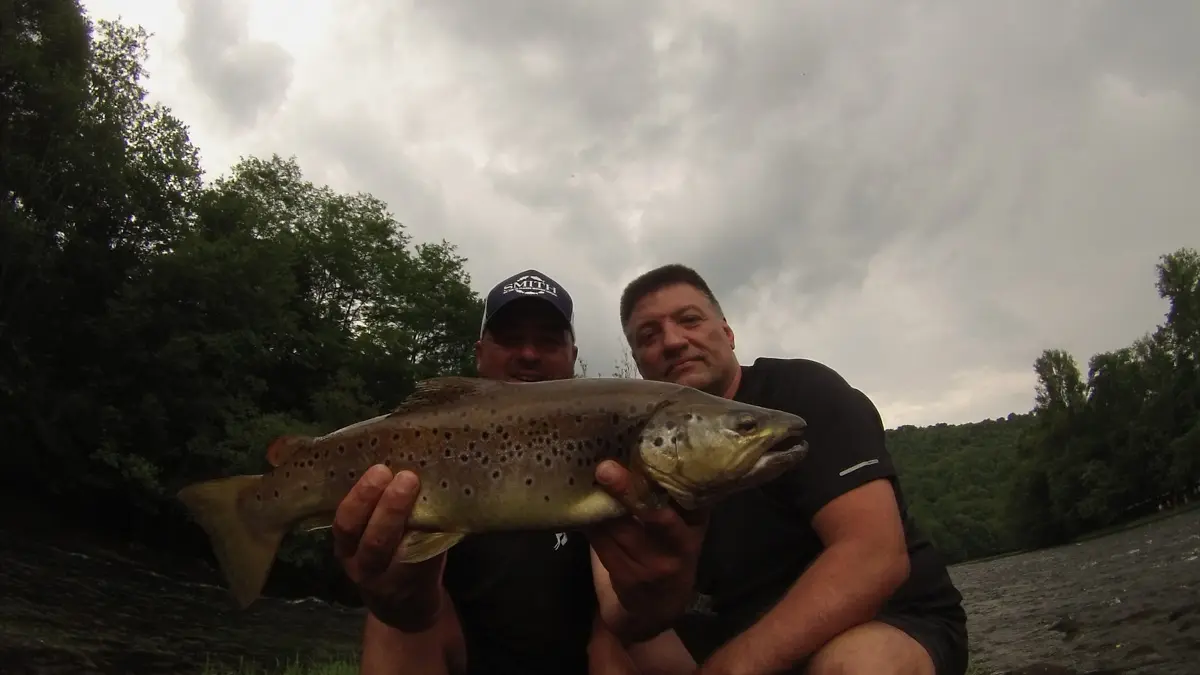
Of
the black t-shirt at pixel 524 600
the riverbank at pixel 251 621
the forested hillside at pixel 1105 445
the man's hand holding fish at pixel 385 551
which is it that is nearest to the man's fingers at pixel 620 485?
the man's hand holding fish at pixel 385 551

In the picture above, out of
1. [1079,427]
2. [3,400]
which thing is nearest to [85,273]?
[3,400]

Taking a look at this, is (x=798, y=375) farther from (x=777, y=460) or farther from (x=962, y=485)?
(x=962, y=485)

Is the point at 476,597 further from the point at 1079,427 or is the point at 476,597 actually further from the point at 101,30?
the point at 1079,427

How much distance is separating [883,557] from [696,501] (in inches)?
41.7

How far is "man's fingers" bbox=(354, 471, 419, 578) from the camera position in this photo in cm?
281

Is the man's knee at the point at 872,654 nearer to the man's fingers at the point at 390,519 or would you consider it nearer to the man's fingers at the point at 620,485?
the man's fingers at the point at 620,485

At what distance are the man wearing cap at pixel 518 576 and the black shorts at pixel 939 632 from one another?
1005 mm

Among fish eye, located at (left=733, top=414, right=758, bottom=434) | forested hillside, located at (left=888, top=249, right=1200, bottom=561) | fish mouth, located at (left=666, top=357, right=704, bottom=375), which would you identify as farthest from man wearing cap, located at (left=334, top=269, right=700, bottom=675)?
forested hillside, located at (left=888, top=249, right=1200, bottom=561)

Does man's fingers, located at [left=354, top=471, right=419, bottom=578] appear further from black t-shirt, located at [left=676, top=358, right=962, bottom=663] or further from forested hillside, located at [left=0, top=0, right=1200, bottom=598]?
forested hillside, located at [left=0, top=0, right=1200, bottom=598]

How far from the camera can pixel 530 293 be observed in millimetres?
4480

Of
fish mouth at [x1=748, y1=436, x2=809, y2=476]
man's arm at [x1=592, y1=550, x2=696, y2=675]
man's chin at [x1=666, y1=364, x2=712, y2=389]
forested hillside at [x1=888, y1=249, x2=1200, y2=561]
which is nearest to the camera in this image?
Result: fish mouth at [x1=748, y1=436, x2=809, y2=476]

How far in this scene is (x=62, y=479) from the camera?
73.3 feet

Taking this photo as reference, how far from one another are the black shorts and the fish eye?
4.23 ft

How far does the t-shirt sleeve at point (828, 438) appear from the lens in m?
3.47
